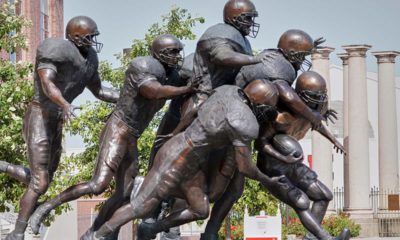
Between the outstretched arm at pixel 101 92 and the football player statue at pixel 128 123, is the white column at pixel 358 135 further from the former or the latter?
the football player statue at pixel 128 123

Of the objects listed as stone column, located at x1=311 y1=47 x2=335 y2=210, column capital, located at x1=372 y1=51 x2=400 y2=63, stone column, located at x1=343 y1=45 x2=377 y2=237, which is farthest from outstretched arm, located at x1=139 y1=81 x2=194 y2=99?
column capital, located at x1=372 y1=51 x2=400 y2=63

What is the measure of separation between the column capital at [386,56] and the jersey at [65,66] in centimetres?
3248

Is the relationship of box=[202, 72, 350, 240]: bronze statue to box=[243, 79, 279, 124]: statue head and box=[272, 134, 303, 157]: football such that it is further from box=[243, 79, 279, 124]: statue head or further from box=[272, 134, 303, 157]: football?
box=[243, 79, 279, 124]: statue head

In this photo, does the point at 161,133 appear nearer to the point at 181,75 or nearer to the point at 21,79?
the point at 181,75

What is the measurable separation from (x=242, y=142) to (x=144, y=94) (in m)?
1.52


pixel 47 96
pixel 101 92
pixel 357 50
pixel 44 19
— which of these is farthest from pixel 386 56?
pixel 47 96

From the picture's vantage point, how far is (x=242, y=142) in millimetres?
12508

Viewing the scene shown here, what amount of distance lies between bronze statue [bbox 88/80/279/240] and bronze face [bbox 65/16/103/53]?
1595 mm

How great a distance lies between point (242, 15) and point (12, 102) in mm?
10767

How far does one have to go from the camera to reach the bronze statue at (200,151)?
12.5 m

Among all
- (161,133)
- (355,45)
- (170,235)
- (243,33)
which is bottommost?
(170,235)

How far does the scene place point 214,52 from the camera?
13094 mm

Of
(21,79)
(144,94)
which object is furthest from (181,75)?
(21,79)

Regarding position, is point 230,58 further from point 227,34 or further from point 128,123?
point 128,123
